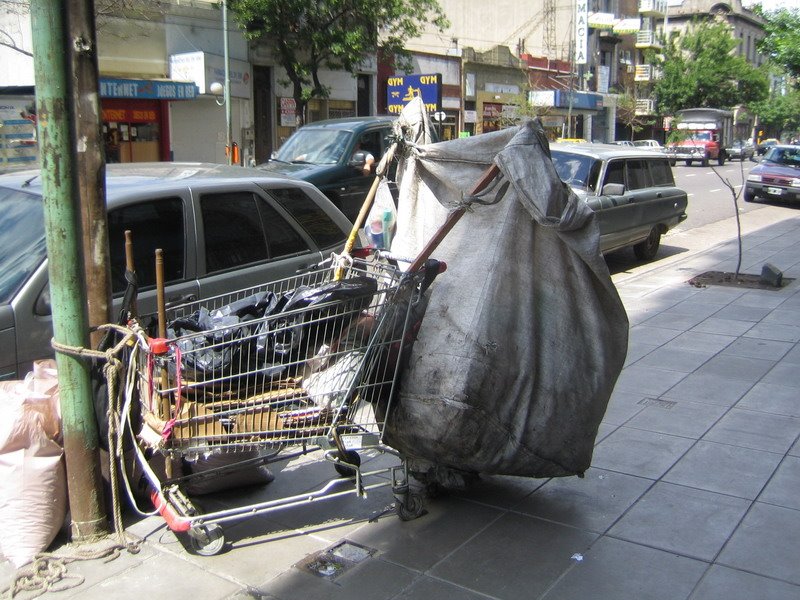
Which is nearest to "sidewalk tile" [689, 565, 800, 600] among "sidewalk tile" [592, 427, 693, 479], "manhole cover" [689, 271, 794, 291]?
"sidewalk tile" [592, 427, 693, 479]

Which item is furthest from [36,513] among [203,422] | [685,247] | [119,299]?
[685,247]

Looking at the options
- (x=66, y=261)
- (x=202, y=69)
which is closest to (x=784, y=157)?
(x=202, y=69)

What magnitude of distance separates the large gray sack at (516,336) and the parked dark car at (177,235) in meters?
1.48

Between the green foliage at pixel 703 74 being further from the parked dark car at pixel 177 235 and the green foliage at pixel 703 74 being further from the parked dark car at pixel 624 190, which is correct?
the parked dark car at pixel 177 235

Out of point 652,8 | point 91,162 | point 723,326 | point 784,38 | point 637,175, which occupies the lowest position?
point 723,326

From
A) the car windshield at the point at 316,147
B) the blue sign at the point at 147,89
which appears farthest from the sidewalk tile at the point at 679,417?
the blue sign at the point at 147,89

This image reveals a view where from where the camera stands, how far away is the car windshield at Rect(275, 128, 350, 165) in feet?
41.4

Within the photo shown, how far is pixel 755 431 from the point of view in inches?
210

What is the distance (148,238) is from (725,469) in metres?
3.65

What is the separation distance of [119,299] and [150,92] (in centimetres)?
1820

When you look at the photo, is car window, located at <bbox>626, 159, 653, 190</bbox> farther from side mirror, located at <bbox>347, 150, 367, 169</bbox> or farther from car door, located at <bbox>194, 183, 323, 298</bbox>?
car door, located at <bbox>194, 183, 323, 298</bbox>

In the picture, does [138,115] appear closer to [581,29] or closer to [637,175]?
[637,175]

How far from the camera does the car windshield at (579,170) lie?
1105 cm

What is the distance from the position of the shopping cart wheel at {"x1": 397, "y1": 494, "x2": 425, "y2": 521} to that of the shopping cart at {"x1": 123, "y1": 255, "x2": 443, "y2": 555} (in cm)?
29
